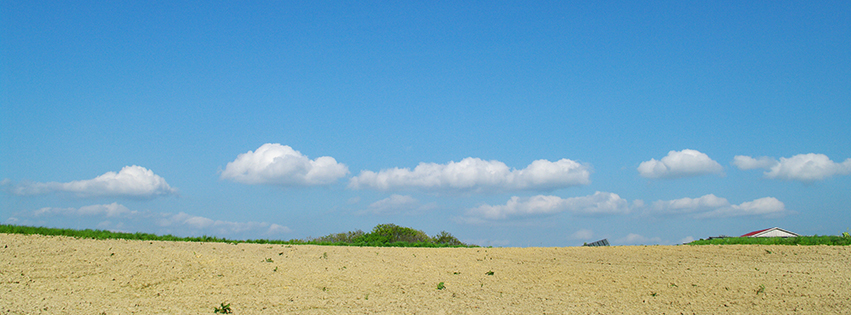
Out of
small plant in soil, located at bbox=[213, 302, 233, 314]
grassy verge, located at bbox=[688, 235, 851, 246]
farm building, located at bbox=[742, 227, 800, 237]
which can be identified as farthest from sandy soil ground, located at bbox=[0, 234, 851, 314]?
farm building, located at bbox=[742, 227, 800, 237]

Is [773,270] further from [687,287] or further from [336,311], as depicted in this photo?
[336,311]

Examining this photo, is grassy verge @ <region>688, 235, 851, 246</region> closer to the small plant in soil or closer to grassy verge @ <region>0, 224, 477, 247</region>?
grassy verge @ <region>0, 224, 477, 247</region>

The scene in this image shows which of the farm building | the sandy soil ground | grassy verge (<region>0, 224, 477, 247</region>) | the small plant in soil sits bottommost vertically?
the small plant in soil

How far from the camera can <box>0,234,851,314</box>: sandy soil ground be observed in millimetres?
11797

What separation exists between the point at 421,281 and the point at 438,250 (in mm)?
6544

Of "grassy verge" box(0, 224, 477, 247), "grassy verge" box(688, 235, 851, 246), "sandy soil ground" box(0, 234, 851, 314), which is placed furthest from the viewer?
"grassy verge" box(688, 235, 851, 246)

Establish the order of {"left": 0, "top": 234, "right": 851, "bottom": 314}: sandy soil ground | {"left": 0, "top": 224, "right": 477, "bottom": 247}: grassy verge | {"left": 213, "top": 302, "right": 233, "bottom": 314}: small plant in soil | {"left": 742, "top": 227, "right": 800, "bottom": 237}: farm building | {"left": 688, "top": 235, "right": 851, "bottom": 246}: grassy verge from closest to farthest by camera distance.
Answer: {"left": 213, "top": 302, "right": 233, "bottom": 314}: small plant in soil < {"left": 0, "top": 234, "right": 851, "bottom": 314}: sandy soil ground < {"left": 0, "top": 224, "right": 477, "bottom": 247}: grassy verge < {"left": 688, "top": 235, "right": 851, "bottom": 246}: grassy verge < {"left": 742, "top": 227, "right": 800, "bottom": 237}: farm building

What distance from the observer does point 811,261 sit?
1723 centimetres

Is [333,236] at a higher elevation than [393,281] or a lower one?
higher

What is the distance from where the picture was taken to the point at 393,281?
14.3 meters

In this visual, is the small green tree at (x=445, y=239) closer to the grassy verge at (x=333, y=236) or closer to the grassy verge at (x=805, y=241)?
the grassy verge at (x=333, y=236)

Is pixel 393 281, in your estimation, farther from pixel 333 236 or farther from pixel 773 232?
pixel 773 232

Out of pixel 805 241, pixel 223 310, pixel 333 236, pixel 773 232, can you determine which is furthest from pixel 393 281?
pixel 773 232

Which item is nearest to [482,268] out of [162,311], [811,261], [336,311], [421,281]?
[421,281]
